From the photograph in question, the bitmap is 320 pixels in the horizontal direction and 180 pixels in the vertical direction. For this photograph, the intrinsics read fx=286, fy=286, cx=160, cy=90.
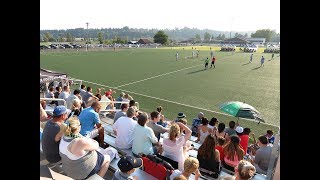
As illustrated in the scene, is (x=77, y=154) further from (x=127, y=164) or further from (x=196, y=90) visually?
(x=196, y=90)

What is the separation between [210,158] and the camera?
4875 millimetres

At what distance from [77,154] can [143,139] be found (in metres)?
1.40

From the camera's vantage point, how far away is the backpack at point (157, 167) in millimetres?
4340

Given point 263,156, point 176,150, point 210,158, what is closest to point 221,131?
point 263,156

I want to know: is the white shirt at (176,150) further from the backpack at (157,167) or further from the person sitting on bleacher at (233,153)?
the person sitting on bleacher at (233,153)

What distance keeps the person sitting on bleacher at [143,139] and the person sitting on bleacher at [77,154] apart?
101 cm

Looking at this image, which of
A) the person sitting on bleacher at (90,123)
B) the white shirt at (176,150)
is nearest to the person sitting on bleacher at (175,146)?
the white shirt at (176,150)
